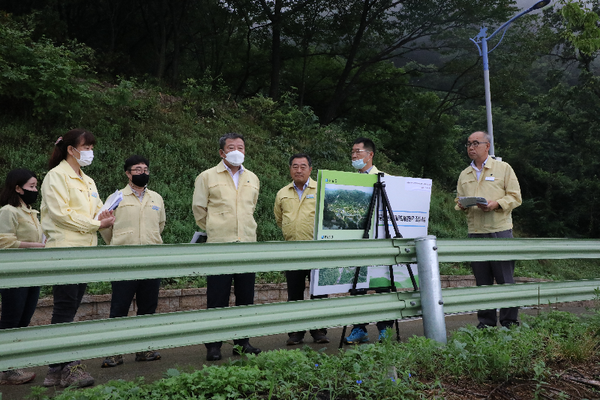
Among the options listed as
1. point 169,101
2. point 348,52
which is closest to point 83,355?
point 169,101

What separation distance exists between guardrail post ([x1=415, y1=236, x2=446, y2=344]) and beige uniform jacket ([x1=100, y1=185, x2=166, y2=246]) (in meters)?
3.31

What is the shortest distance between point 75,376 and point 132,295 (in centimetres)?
128

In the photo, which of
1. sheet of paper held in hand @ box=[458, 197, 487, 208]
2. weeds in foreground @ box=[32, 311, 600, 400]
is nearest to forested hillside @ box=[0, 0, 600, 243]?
sheet of paper held in hand @ box=[458, 197, 487, 208]

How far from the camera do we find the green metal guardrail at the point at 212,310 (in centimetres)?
272

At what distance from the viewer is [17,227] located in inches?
218

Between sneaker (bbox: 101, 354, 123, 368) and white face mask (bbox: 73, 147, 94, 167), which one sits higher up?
white face mask (bbox: 73, 147, 94, 167)

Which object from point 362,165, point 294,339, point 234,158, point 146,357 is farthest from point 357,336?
point 234,158

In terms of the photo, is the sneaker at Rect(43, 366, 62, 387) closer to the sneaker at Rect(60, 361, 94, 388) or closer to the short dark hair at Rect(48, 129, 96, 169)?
the sneaker at Rect(60, 361, 94, 388)

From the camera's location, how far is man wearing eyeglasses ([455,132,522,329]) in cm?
607

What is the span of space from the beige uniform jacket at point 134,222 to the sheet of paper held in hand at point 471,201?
3415 millimetres

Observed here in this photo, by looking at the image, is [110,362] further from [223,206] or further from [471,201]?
[471,201]

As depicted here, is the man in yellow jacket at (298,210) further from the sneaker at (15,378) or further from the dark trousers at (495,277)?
the sneaker at (15,378)

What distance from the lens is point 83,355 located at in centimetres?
280

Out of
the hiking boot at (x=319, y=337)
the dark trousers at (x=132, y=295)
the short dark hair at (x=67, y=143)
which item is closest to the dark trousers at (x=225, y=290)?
the dark trousers at (x=132, y=295)
